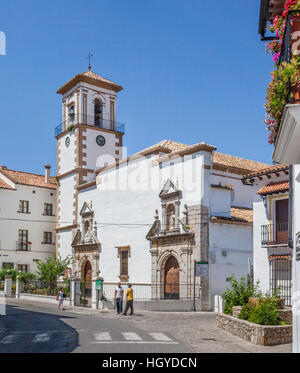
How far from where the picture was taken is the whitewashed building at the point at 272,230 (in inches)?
830

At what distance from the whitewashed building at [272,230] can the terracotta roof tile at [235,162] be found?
596cm

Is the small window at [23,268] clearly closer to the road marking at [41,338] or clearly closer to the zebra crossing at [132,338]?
the road marking at [41,338]

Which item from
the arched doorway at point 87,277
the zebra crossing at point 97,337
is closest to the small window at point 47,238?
the arched doorway at point 87,277

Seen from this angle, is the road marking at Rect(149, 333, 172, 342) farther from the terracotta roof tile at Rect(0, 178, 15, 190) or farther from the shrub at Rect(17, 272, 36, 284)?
the terracotta roof tile at Rect(0, 178, 15, 190)

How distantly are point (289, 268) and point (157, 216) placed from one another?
931 cm

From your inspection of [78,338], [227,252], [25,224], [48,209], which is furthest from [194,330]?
[48,209]

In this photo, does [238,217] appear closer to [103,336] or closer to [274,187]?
[274,187]

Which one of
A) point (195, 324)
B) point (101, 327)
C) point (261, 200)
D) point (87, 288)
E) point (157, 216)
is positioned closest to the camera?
point (101, 327)

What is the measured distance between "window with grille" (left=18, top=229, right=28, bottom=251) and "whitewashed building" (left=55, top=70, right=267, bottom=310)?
384 centimetres
